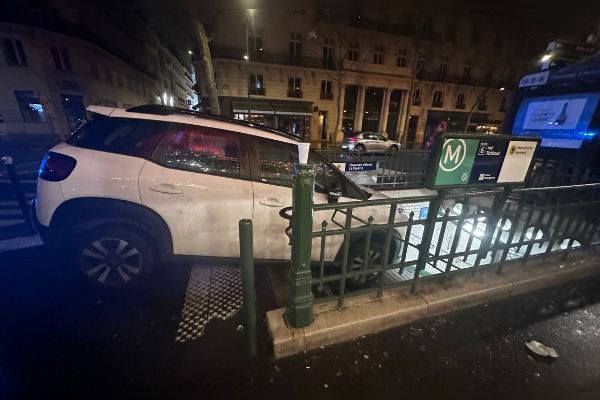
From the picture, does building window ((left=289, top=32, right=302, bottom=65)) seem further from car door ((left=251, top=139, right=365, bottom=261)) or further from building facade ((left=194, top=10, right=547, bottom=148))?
car door ((left=251, top=139, right=365, bottom=261))

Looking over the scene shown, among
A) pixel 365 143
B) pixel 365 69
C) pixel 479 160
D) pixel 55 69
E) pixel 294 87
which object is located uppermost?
pixel 365 69

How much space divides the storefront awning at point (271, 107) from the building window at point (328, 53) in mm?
4136

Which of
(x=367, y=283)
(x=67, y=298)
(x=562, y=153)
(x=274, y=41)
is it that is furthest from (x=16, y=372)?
(x=274, y=41)

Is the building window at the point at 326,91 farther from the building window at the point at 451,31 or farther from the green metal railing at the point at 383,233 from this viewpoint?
the green metal railing at the point at 383,233

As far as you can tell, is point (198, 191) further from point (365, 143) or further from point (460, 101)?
point (460, 101)

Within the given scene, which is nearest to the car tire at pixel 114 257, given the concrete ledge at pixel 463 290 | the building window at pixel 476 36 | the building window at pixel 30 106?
the concrete ledge at pixel 463 290

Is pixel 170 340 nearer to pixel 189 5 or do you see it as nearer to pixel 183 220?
pixel 183 220

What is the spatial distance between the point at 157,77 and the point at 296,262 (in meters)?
50.4

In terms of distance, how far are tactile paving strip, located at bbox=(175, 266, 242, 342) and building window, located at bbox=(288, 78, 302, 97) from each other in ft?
73.9

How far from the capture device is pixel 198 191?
2689 mm

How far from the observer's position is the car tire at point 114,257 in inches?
105

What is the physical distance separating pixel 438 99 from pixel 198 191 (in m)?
33.3

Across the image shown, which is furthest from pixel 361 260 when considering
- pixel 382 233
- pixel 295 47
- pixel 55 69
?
pixel 55 69

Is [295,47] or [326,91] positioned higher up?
[295,47]
